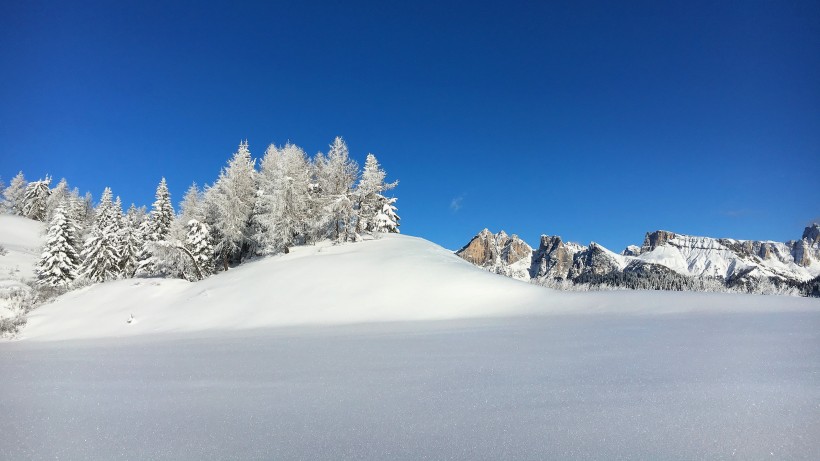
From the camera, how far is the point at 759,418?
3.33 m

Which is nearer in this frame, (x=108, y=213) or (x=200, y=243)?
(x=200, y=243)

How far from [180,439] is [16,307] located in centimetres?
2853

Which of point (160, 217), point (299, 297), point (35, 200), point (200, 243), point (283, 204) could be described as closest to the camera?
point (299, 297)

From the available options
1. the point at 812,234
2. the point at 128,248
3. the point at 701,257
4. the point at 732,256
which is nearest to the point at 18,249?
the point at 128,248

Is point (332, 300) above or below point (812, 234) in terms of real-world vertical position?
below

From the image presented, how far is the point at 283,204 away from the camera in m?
30.6

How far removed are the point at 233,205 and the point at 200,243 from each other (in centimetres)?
380

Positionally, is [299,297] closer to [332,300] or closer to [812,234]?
[332,300]

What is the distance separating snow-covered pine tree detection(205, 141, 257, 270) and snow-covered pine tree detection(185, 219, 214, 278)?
0.83 m

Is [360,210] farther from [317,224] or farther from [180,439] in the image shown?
[180,439]

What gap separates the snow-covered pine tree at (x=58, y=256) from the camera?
40812 millimetres

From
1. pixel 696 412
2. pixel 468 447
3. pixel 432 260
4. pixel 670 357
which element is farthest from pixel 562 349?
pixel 432 260

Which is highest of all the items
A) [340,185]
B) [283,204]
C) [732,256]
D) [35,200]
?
[732,256]

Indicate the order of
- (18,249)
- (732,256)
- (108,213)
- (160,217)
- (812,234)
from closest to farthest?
(160,217)
(108,213)
(18,249)
(732,256)
(812,234)
